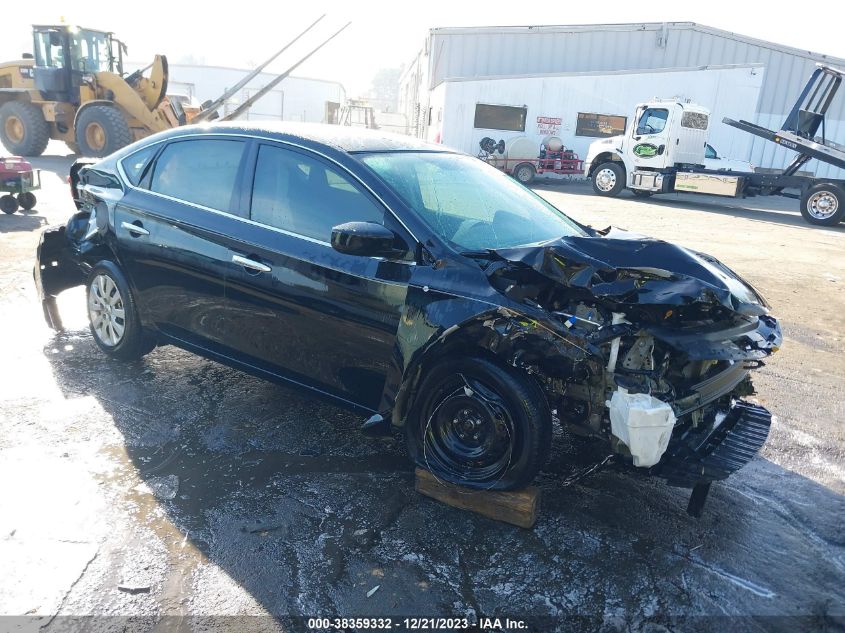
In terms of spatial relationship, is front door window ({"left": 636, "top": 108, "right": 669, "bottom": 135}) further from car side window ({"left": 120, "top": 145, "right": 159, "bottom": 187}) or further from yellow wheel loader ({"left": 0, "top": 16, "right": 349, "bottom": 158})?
car side window ({"left": 120, "top": 145, "right": 159, "bottom": 187})

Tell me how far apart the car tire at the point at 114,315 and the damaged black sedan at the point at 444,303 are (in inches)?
8.8

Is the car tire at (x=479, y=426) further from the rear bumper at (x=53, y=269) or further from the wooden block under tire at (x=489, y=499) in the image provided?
the rear bumper at (x=53, y=269)

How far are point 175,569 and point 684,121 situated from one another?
1831 centimetres

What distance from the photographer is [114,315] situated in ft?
14.5

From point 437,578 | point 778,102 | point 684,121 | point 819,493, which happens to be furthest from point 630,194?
point 437,578

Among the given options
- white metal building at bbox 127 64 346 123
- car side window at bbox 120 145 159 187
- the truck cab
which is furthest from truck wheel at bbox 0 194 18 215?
white metal building at bbox 127 64 346 123

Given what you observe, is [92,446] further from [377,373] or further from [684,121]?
[684,121]

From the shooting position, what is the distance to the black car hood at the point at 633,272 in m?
2.73

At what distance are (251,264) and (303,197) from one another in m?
0.45

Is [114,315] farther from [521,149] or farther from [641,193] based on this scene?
[521,149]

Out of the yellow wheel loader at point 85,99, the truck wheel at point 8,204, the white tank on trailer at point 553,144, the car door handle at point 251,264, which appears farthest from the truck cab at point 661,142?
the car door handle at point 251,264

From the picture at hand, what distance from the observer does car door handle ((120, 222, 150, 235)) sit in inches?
159

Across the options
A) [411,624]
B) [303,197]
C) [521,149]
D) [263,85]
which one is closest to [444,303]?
[303,197]

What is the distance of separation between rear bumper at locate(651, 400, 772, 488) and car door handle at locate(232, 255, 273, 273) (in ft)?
6.98
